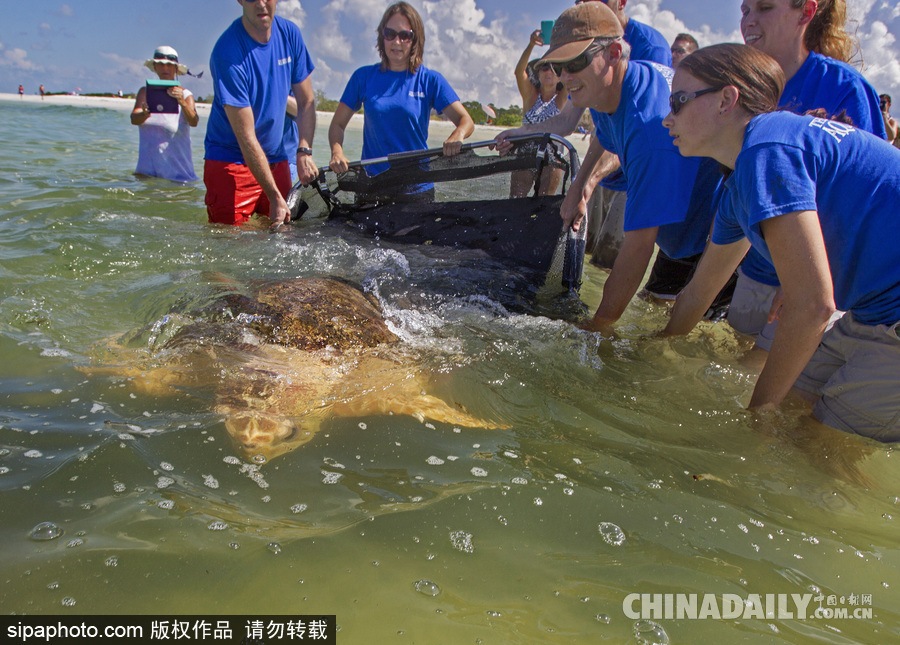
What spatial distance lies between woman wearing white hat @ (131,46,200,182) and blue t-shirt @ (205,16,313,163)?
7.95 feet

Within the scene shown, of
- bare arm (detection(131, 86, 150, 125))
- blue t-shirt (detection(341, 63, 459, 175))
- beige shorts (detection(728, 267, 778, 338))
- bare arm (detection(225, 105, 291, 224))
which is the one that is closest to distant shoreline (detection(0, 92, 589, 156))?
bare arm (detection(131, 86, 150, 125))

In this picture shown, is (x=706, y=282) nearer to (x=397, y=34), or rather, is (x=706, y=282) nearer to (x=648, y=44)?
(x=648, y=44)

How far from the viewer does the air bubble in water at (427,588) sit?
1.37 metres

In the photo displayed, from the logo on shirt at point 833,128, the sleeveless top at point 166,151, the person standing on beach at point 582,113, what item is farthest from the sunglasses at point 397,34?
the sleeveless top at point 166,151

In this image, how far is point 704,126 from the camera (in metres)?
1.97

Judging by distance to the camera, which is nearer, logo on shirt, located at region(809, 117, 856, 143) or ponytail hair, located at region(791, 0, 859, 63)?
logo on shirt, located at region(809, 117, 856, 143)

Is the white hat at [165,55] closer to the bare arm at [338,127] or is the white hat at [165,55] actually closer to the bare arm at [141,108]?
the bare arm at [141,108]

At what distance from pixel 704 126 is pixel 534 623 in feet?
5.82

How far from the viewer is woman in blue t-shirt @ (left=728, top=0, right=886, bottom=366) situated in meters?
2.55

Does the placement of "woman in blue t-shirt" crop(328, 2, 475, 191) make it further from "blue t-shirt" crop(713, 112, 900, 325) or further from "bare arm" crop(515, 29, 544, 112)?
"blue t-shirt" crop(713, 112, 900, 325)

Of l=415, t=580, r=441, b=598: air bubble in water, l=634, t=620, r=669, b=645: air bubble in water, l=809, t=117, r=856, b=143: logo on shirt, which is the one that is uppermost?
l=809, t=117, r=856, b=143: logo on shirt

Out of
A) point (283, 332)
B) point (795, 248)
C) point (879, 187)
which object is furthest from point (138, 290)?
point (879, 187)

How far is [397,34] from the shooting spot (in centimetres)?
434

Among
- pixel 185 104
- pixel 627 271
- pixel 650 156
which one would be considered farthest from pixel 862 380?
pixel 185 104
